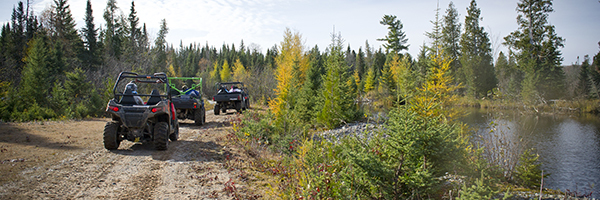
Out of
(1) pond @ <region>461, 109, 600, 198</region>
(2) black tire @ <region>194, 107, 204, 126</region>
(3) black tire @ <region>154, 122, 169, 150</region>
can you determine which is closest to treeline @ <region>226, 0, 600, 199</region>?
(1) pond @ <region>461, 109, 600, 198</region>

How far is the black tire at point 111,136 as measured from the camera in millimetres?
6363

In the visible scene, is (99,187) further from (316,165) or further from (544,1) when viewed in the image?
(544,1)

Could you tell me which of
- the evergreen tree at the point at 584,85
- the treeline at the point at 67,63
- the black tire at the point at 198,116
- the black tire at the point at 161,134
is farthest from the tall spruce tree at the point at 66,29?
the evergreen tree at the point at 584,85

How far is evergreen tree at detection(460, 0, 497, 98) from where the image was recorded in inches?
1346

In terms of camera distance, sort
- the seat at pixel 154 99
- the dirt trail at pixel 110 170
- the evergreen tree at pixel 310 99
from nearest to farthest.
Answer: the dirt trail at pixel 110 170, the seat at pixel 154 99, the evergreen tree at pixel 310 99

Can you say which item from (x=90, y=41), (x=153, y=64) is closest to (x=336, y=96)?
(x=153, y=64)

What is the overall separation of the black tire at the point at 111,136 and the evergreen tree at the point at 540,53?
3257cm

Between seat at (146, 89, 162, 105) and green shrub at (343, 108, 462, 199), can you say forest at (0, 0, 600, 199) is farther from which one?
seat at (146, 89, 162, 105)

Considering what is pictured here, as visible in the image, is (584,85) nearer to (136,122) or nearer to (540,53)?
(540,53)

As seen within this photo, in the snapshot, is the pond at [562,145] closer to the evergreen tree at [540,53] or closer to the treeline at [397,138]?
the treeline at [397,138]

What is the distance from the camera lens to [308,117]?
14695mm

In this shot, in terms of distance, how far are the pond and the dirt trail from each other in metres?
5.98

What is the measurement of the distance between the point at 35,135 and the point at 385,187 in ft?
29.6

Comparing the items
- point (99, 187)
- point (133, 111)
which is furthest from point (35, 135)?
point (99, 187)
